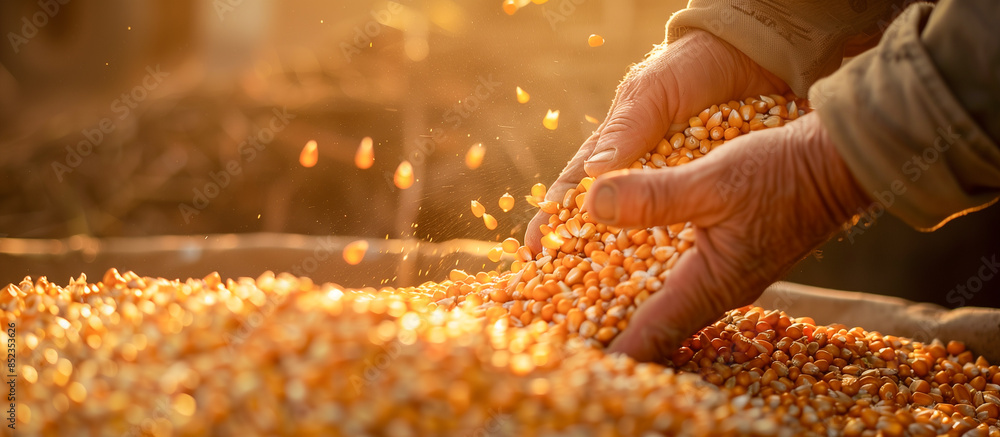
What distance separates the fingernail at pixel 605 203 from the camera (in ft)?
3.34

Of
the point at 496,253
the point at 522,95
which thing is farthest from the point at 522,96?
the point at 496,253

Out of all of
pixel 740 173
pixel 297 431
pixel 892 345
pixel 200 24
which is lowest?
pixel 892 345

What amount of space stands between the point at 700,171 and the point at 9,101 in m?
3.74

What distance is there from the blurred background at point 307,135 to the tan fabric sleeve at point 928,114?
0.98 m

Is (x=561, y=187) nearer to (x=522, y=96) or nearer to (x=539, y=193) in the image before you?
(x=539, y=193)

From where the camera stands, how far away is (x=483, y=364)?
0.81 m

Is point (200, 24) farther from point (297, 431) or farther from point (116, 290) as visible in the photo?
point (297, 431)

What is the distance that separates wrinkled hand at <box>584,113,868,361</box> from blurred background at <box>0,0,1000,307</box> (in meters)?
0.79

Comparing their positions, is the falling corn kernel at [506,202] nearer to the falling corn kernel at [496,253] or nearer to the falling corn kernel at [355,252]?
the falling corn kernel at [496,253]

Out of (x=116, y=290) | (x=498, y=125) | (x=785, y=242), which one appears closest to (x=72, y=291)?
(x=116, y=290)

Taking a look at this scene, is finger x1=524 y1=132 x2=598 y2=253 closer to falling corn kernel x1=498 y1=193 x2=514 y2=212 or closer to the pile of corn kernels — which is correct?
the pile of corn kernels

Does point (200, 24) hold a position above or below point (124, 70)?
above

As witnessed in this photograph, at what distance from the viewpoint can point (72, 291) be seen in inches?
49.4

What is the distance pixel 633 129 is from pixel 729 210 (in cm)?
39
